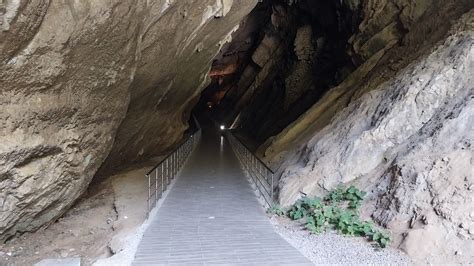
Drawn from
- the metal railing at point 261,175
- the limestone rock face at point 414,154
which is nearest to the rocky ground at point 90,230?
the metal railing at point 261,175

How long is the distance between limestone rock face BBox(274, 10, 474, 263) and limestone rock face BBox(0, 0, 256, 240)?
407cm

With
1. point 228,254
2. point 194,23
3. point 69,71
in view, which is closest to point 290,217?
point 228,254

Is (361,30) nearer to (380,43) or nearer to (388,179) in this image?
(380,43)

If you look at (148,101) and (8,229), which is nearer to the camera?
(8,229)

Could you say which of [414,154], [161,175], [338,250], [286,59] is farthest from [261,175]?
[286,59]

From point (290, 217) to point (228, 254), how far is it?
7.13 feet

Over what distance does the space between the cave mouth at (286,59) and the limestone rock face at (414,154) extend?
17.7 feet

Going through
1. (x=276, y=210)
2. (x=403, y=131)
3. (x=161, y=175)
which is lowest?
(x=276, y=210)

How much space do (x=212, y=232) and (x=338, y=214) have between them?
2.13 m

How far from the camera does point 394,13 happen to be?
11516 millimetres

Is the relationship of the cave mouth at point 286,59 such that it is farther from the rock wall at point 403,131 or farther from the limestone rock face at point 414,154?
the limestone rock face at point 414,154

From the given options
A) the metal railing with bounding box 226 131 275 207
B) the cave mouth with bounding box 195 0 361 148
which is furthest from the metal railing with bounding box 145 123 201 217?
the cave mouth with bounding box 195 0 361 148

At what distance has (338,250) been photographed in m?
5.42

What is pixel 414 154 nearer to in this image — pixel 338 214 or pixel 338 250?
pixel 338 214
